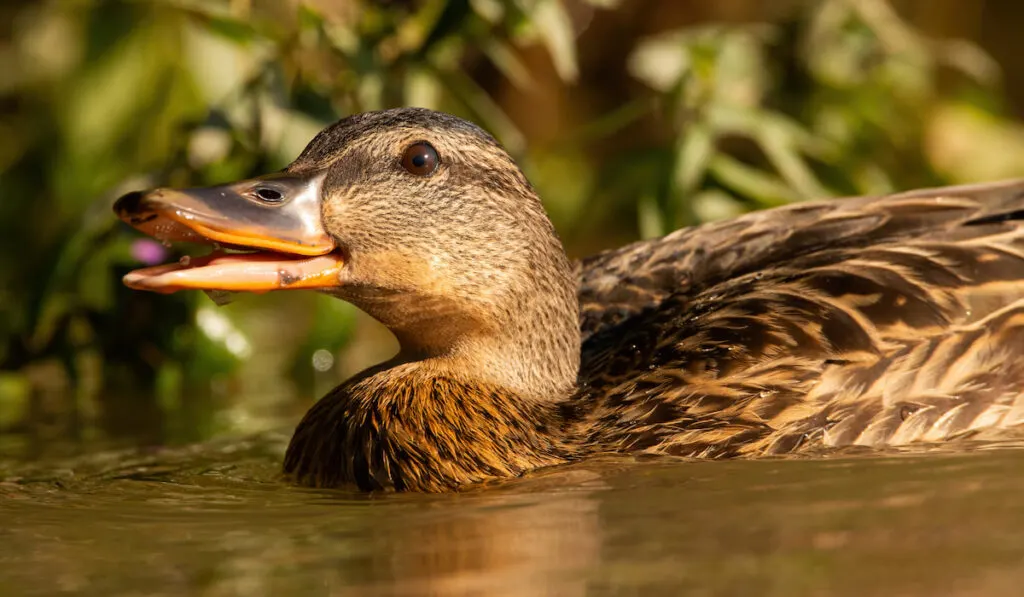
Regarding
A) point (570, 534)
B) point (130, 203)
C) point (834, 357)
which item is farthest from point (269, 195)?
point (834, 357)

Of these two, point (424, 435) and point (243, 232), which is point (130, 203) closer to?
point (243, 232)

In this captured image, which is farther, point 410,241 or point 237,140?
point 237,140

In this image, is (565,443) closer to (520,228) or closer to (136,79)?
(520,228)

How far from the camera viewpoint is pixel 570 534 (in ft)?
13.3

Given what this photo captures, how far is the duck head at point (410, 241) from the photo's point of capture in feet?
15.6

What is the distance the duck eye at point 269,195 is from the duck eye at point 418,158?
1.38 ft

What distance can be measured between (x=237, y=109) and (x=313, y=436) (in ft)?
6.03

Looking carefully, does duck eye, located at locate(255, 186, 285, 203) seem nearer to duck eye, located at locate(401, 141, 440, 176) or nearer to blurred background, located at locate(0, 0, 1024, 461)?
duck eye, located at locate(401, 141, 440, 176)

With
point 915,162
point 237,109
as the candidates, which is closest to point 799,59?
point 915,162

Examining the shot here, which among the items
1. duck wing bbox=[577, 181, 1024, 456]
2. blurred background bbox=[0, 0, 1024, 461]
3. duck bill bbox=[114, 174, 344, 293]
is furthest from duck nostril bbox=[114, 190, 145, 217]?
blurred background bbox=[0, 0, 1024, 461]

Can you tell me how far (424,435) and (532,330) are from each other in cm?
51

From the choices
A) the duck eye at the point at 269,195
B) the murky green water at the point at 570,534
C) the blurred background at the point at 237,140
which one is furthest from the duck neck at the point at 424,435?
the blurred background at the point at 237,140

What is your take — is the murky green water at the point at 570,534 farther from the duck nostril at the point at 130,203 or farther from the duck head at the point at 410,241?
the duck nostril at the point at 130,203

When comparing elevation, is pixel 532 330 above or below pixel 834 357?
above
